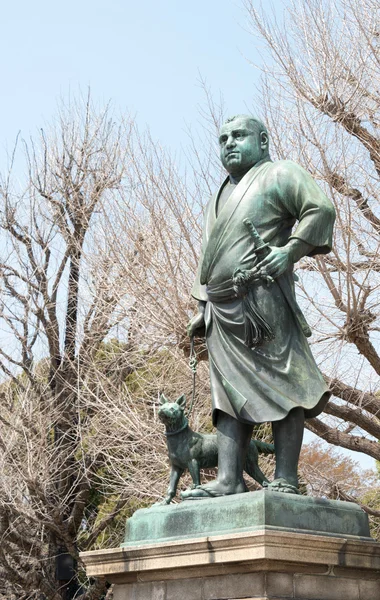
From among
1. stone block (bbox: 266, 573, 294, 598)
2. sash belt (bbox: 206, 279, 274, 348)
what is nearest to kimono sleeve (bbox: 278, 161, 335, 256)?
sash belt (bbox: 206, 279, 274, 348)

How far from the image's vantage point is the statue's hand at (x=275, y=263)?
5262mm

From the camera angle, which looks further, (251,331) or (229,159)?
(229,159)

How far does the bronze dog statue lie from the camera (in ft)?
18.2

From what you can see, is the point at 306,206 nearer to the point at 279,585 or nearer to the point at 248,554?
the point at 248,554

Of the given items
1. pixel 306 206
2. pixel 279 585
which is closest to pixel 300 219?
pixel 306 206

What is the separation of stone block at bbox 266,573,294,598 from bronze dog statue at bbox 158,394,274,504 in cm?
83

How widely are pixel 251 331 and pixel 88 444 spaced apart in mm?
12219

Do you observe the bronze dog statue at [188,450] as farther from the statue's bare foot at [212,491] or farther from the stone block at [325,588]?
the stone block at [325,588]

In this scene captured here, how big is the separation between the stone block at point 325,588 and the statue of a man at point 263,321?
0.49 m

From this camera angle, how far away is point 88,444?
56.2ft

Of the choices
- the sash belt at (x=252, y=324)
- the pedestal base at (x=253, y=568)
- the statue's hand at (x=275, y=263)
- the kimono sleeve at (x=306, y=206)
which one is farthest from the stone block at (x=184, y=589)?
the kimono sleeve at (x=306, y=206)

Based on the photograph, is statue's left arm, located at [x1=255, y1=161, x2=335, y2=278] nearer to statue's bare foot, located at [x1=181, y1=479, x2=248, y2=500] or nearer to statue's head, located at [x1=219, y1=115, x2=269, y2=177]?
statue's head, located at [x1=219, y1=115, x2=269, y2=177]

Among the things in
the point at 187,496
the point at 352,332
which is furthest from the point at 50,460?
the point at 187,496

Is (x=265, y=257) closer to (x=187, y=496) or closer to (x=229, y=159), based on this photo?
(x=229, y=159)
